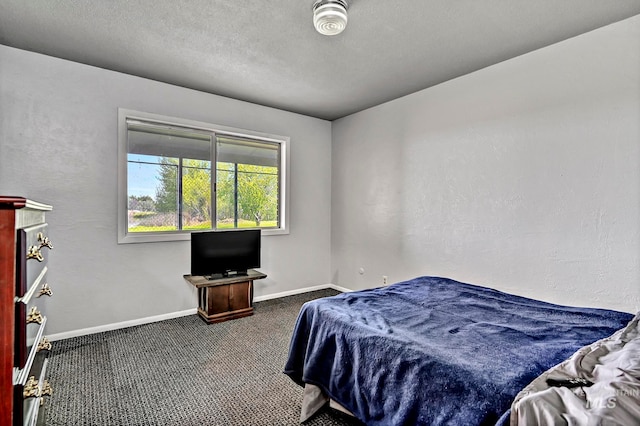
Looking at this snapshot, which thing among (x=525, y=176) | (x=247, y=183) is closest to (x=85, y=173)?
(x=247, y=183)

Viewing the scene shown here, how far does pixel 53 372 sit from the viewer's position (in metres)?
2.40

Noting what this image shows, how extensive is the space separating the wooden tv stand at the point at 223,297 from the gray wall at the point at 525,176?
1.70 m

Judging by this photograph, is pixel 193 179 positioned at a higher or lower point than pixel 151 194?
higher

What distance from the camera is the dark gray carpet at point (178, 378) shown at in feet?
6.31

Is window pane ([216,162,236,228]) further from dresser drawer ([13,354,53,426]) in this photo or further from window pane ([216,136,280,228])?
dresser drawer ([13,354,53,426])

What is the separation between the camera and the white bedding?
826mm

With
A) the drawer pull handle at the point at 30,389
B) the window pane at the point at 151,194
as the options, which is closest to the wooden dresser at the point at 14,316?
the drawer pull handle at the point at 30,389

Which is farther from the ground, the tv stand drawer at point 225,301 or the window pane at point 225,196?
the window pane at point 225,196

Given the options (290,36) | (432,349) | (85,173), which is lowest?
(432,349)

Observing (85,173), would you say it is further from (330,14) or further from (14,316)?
(330,14)

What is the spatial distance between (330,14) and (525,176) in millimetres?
2129

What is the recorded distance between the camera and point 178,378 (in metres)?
2.35

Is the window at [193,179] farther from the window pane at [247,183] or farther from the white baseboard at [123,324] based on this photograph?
the white baseboard at [123,324]

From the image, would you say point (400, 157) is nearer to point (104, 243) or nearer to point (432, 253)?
point (432, 253)
